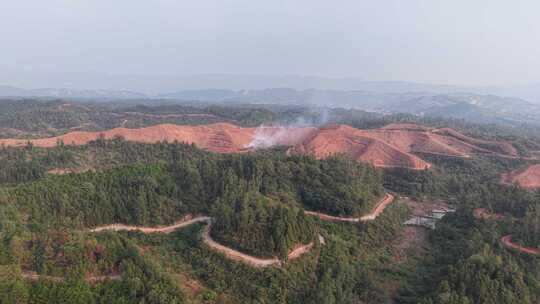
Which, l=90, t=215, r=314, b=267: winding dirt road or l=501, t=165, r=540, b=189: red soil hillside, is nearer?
l=90, t=215, r=314, b=267: winding dirt road

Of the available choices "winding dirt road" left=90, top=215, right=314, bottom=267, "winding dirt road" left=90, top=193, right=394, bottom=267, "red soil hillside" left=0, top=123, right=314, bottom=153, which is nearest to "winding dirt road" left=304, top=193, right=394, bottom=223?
"winding dirt road" left=90, top=193, right=394, bottom=267

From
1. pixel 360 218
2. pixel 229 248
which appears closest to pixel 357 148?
pixel 360 218

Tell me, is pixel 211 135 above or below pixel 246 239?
above

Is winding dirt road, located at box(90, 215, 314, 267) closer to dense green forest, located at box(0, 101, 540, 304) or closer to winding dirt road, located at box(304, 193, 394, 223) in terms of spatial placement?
dense green forest, located at box(0, 101, 540, 304)

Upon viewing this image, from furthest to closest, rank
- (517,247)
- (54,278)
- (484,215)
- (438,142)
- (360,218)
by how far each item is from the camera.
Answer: (438,142) → (360,218) → (484,215) → (517,247) → (54,278)

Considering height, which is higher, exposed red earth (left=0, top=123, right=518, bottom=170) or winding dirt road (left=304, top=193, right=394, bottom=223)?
exposed red earth (left=0, top=123, right=518, bottom=170)

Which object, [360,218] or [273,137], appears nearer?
[360,218]

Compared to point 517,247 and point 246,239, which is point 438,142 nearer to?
point 517,247
